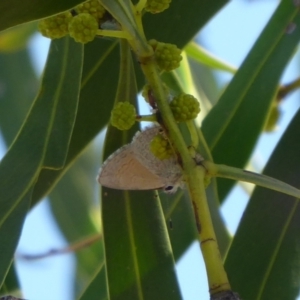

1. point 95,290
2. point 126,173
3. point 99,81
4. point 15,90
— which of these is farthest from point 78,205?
point 126,173

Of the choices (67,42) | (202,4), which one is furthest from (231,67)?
(67,42)

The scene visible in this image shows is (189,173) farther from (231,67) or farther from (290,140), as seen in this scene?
(231,67)

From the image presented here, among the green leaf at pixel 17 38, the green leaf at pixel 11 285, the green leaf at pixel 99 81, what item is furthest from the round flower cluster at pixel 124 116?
the green leaf at pixel 17 38

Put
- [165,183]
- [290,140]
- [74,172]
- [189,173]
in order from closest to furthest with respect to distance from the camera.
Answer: [189,173] < [165,183] < [290,140] < [74,172]

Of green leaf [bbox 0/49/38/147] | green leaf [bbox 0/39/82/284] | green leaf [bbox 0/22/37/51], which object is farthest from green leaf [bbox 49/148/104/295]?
green leaf [bbox 0/39/82/284]

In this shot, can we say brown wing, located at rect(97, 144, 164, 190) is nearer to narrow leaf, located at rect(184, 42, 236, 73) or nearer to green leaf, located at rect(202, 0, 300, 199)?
green leaf, located at rect(202, 0, 300, 199)
